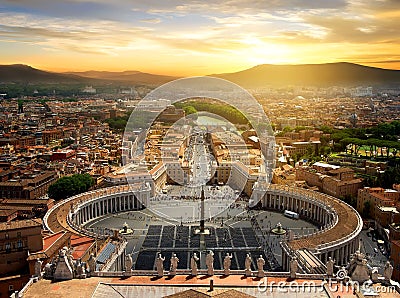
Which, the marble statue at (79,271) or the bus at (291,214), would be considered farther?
the bus at (291,214)

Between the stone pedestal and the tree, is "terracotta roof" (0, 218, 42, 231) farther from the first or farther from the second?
the tree

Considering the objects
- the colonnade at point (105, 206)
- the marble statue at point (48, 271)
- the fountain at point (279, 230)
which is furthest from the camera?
the colonnade at point (105, 206)

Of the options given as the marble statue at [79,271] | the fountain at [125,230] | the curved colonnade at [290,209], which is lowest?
the fountain at [125,230]

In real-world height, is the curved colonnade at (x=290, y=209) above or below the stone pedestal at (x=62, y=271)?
below

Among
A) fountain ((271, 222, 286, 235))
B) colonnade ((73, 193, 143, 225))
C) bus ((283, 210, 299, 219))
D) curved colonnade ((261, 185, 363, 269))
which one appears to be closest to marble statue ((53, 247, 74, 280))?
curved colonnade ((261, 185, 363, 269))

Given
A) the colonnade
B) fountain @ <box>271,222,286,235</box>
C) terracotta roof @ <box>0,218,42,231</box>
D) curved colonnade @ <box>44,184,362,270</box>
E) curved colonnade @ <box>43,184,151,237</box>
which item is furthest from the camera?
the colonnade

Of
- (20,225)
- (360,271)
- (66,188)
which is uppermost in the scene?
A: (20,225)

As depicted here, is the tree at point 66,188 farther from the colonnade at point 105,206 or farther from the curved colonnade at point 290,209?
the colonnade at point 105,206

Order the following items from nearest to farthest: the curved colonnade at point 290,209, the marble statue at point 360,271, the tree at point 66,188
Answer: the marble statue at point 360,271 < the curved colonnade at point 290,209 < the tree at point 66,188

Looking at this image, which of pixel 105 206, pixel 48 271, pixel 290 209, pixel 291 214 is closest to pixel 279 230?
pixel 291 214

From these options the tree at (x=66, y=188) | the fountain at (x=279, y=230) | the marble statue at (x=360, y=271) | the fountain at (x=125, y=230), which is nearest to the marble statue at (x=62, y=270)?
the marble statue at (x=360, y=271)

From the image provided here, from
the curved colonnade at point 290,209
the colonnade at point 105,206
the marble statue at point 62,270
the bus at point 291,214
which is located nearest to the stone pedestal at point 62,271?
the marble statue at point 62,270

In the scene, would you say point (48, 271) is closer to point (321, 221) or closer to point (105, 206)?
point (105, 206)
